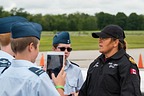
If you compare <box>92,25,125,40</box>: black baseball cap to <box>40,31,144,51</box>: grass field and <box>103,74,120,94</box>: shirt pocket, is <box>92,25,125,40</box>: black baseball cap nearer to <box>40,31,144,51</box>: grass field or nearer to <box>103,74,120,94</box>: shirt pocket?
<box>103,74,120,94</box>: shirt pocket

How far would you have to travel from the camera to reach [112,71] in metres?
3.41

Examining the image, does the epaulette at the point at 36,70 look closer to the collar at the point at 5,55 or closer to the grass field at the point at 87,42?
the collar at the point at 5,55

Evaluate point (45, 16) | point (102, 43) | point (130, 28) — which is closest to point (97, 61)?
point (102, 43)

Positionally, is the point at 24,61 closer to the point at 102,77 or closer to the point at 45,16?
the point at 102,77

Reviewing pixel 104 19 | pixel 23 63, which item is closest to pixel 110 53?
pixel 23 63

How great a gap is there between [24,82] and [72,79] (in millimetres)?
1796

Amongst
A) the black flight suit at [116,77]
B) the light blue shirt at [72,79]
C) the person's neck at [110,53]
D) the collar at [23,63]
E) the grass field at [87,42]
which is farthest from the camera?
the grass field at [87,42]

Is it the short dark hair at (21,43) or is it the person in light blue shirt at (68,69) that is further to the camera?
the person in light blue shirt at (68,69)

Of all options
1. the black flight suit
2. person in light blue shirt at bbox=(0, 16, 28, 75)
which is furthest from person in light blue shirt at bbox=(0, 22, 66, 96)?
the black flight suit

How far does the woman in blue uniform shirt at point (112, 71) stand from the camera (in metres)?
3.31

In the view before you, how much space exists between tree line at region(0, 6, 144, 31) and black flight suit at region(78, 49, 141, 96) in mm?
46734

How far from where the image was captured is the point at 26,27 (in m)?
2.35

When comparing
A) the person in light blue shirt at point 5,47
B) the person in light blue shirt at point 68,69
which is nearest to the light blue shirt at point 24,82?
the person in light blue shirt at point 5,47

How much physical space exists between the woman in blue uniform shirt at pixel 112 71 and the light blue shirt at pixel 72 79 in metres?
0.19
